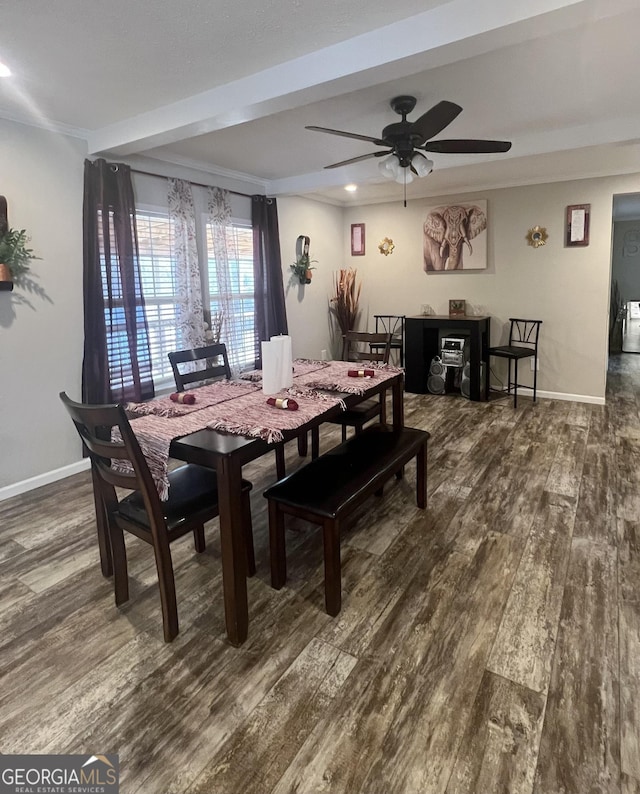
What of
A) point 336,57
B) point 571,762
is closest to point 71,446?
point 336,57

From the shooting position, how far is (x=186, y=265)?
4074 millimetres

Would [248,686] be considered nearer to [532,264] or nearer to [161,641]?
[161,641]

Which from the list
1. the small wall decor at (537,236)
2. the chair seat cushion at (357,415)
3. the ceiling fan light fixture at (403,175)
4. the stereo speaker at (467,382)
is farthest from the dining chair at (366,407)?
the small wall decor at (537,236)

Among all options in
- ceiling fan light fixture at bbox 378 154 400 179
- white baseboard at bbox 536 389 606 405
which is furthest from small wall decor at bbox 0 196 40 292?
white baseboard at bbox 536 389 606 405

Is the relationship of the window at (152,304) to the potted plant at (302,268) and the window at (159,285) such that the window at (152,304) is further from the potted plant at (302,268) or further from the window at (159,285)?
the potted plant at (302,268)

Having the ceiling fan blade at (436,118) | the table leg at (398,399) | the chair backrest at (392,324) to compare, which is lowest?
the table leg at (398,399)

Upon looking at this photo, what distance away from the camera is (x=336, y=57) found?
220cm

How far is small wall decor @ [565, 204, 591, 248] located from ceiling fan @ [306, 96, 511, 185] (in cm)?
269

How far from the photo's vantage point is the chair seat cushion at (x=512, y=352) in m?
4.98

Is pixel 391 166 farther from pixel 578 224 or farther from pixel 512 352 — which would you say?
pixel 578 224

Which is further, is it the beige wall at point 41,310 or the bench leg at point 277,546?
the beige wall at point 41,310

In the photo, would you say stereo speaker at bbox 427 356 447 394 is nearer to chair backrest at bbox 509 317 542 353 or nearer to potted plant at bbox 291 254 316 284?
chair backrest at bbox 509 317 542 353

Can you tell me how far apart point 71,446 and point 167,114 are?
7.82 feet

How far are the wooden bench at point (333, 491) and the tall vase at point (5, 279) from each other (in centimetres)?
215
